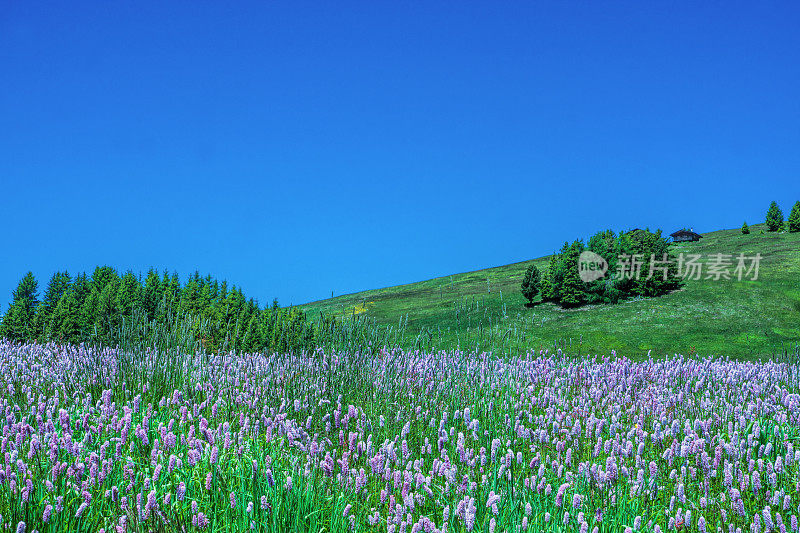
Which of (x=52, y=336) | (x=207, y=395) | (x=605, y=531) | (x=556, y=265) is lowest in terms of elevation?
(x=605, y=531)

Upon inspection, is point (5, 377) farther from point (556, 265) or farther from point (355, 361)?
point (556, 265)

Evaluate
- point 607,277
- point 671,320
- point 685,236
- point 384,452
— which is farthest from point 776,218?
point 384,452

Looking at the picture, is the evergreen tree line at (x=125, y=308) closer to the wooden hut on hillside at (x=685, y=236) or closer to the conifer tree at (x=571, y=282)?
the conifer tree at (x=571, y=282)

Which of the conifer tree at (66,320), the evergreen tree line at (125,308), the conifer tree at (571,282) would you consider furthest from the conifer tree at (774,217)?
the conifer tree at (66,320)

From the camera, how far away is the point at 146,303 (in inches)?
743

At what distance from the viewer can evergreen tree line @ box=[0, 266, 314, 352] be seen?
45.0ft

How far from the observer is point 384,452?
377cm

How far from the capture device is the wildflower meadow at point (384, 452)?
3.06 meters

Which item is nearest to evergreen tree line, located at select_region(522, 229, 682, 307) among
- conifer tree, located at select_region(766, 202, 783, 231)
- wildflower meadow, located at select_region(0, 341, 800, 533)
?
wildflower meadow, located at select_region(0, 341, 800, 533)

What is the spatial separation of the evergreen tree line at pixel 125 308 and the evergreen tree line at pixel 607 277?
1769cm

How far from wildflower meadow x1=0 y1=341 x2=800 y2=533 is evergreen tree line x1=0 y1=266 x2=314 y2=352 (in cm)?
444

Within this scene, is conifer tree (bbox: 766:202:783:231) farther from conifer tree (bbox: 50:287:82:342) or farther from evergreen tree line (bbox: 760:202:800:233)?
conifer tree (bbox: 50:287:82:342)

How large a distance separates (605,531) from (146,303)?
18573 mm

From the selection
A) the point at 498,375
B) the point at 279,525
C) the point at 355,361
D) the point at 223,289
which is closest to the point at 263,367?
the point at 355,361
